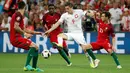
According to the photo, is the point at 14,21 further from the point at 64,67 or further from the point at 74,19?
the point at 74,19

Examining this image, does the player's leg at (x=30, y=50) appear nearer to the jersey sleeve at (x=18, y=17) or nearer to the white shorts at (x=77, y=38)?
the jersey sleeve at (x=18, y=17)

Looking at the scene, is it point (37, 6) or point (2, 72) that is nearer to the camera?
point (2, 72)

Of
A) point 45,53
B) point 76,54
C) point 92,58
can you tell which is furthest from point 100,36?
point 76,54

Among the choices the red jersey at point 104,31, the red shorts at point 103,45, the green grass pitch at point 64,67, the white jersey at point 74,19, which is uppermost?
the white jersey at point 74,19

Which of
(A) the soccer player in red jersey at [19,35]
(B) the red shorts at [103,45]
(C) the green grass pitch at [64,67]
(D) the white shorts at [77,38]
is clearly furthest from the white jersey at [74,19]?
(A) the soccer player in red jersey at [19,35]

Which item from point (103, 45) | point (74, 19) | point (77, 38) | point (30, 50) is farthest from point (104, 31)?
point (30, 50)

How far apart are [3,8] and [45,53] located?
11544mm

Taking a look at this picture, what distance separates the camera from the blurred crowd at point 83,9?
77.7ft

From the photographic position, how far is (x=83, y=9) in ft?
80.0

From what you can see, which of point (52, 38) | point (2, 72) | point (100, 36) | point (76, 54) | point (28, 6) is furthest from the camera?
point (28, 6)

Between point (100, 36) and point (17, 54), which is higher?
point (100, 36)

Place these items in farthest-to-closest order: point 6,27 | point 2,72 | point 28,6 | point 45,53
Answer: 1. point 28,6
2. point 6,27
3. point 45,53
4. point 2,72

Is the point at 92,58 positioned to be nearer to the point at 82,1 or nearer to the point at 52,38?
the point at 52,38

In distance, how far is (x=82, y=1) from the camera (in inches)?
1028
